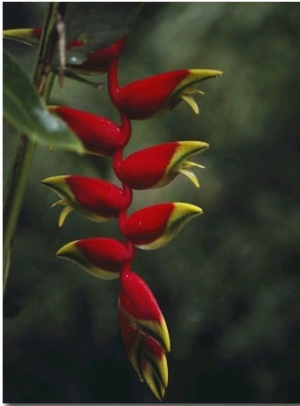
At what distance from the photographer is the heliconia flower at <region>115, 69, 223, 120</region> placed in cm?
93

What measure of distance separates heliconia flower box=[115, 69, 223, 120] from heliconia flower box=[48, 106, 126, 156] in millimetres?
30

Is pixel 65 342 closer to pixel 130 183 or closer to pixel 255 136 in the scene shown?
pixel 130 183

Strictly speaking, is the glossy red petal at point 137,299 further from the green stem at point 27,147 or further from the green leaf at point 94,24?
the green leaf at point 94,24

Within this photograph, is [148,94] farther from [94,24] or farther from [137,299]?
[137,299]

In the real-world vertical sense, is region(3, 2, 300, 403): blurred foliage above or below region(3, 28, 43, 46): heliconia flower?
below

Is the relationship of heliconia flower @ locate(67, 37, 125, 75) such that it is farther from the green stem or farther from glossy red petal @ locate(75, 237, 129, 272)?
glossy red petal @ locate(75, 237, 129, 272)

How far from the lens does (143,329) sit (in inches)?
38.0

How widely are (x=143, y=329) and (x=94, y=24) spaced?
378 mm

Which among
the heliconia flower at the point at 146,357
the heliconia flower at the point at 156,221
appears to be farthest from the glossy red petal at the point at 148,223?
the heliconia flower at the point at 146,357

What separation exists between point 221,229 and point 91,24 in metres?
0.36

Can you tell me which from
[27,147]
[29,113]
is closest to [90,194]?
[27,147]

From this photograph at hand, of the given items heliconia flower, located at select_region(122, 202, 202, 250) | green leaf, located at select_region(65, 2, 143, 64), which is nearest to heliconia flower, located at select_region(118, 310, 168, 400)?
heliconia flower, located at select_region(122, 202, 202, 250)

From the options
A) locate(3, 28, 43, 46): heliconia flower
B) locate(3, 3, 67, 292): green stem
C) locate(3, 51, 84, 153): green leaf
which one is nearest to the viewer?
locate(3, 51, 84, 153): green leaf

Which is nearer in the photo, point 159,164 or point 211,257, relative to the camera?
point 159,164
